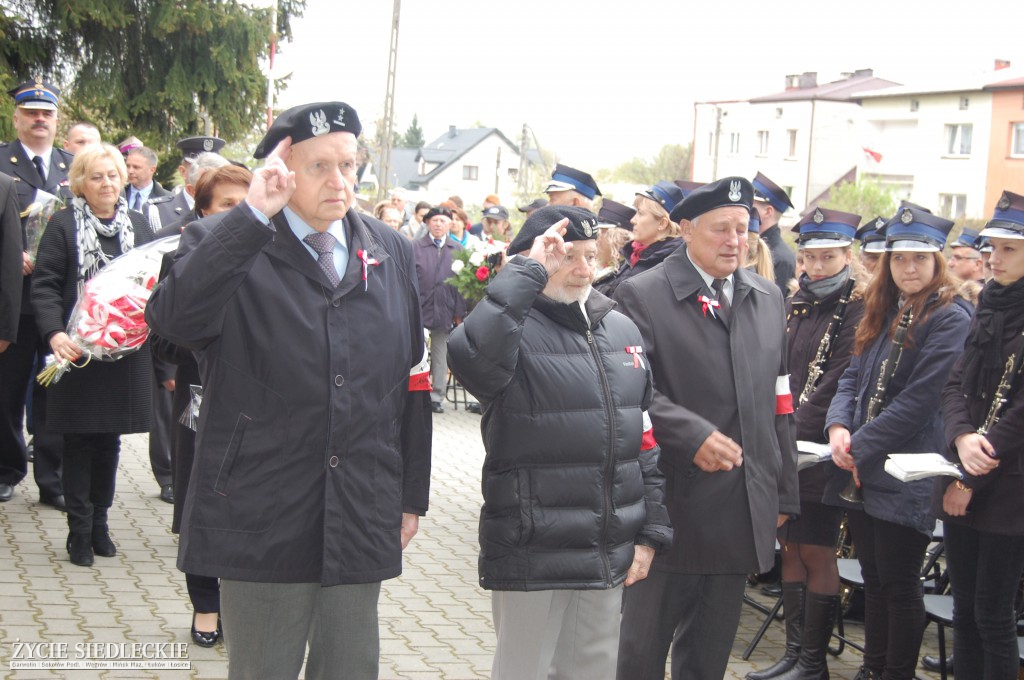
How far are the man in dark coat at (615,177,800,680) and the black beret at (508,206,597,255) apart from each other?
632mm

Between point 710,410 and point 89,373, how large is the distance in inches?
145

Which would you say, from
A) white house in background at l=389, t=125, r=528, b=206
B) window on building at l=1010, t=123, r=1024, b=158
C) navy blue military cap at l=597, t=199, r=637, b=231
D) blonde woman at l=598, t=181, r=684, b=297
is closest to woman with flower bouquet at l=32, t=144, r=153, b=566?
blonde woman at l=598, t=181, r=684, b=297

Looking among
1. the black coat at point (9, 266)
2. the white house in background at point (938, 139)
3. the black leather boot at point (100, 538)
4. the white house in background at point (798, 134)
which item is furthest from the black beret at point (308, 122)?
the white house in background at point (798, 134)

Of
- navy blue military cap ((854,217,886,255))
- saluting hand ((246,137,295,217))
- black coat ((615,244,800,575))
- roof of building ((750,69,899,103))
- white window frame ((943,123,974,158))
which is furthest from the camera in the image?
roof of building ((750,69,899,103))

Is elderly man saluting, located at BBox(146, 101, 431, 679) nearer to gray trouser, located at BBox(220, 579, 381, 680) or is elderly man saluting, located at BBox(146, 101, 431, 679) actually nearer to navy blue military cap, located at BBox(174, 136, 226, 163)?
gray trouser, located at BBox(220, 579, 381, 680)

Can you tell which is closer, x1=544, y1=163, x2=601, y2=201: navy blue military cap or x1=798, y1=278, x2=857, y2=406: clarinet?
x1=798, y1=278, x2=857, y2=406: clarinet

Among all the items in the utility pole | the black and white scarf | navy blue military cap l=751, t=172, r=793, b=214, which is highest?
the utility pole

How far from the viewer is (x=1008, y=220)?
4953 millimetres

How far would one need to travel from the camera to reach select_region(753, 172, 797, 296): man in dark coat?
7.47 meters

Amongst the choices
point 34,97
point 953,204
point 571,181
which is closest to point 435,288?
point 571,181

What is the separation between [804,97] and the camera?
232 feet

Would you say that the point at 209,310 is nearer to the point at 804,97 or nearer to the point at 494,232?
the point at 494,232

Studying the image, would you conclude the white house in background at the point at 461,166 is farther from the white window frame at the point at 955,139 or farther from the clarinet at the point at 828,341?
the clarinet at the point at 828,341

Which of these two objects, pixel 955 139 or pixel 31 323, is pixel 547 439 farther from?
pixel 955 139
